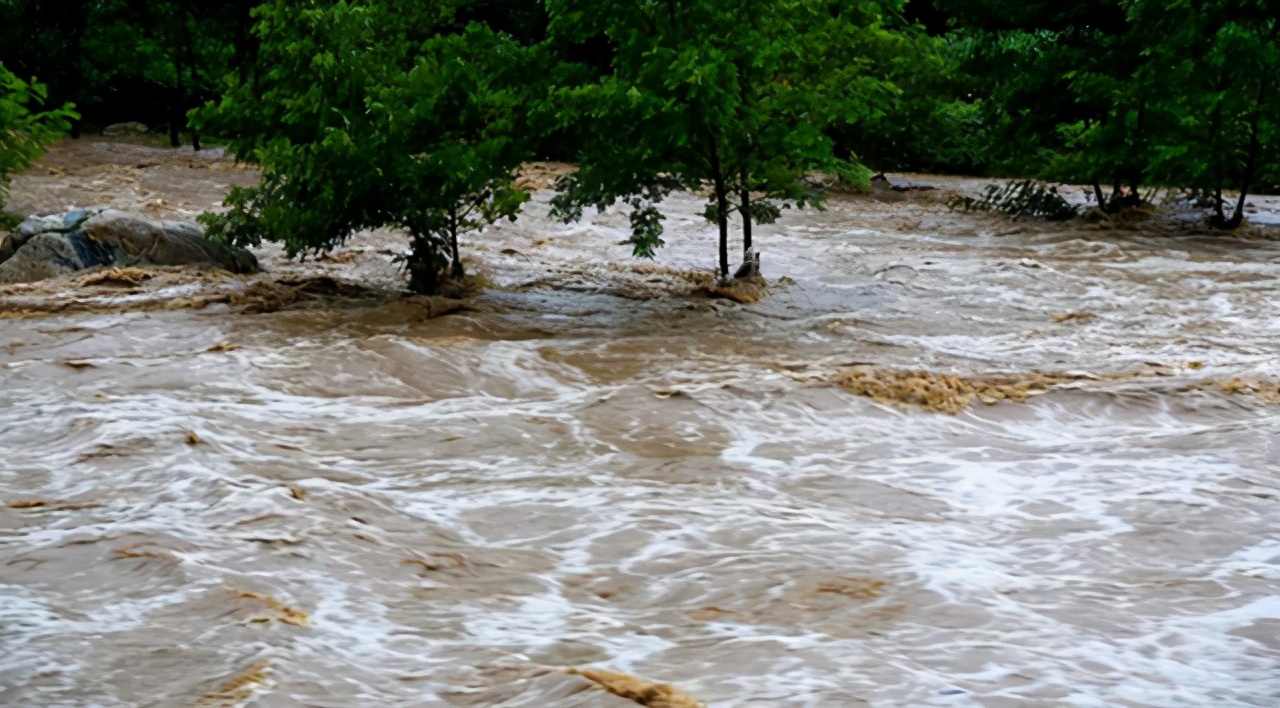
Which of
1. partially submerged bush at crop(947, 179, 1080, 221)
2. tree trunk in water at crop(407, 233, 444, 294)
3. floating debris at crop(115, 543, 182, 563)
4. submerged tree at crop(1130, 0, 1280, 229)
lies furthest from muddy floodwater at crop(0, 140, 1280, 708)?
partially submerged bush at crop(947, 179, 1080, 221)

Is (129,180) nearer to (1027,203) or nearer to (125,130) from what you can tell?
(125,130)

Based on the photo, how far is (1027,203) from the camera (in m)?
19.0

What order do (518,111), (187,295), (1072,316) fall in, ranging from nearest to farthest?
(518,111) < (1072,316) < (187,295)

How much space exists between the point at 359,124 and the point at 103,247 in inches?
136

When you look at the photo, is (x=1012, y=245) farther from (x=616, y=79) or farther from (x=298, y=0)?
(x=298, y=0)

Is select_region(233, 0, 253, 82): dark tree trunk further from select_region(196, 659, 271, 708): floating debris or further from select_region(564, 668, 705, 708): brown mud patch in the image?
select_region(564, 668, 705, 708): brown mud patch

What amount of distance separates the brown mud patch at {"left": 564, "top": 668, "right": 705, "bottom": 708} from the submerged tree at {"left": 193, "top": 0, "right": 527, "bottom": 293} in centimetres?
750

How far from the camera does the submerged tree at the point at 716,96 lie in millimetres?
10930

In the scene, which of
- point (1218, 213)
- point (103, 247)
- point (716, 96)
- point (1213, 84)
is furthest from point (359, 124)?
point (1218, 213)

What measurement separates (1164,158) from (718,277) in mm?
6298

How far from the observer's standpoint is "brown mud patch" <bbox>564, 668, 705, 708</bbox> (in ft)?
14.0

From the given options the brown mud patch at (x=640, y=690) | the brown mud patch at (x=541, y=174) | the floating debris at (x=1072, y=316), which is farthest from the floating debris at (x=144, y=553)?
the brown mud patch at (x=541, y=174)

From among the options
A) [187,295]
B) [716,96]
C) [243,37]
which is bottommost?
[187,295]

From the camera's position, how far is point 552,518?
6.34 meters
